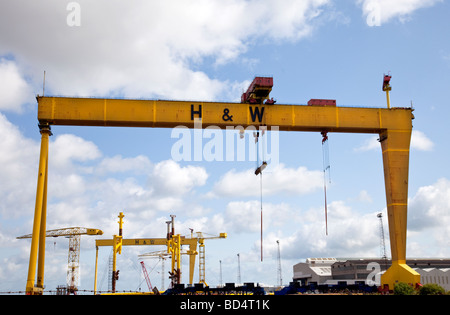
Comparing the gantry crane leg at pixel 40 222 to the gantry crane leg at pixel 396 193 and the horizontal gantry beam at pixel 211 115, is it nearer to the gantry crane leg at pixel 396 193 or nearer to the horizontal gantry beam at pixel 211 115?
the horizontal gantry beam at pixel 211 115

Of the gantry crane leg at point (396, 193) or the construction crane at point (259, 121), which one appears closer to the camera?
the construction crane at point (259, 121)

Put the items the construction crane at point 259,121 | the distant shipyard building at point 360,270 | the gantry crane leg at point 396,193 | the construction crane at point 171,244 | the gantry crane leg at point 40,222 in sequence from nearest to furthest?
1. the gantry crane leg at point 40,222
2. the construction crane at point 259,121
3. the gantry crane leg at point 396,193
4. the construction crane at point 171,244
5. the distant shipyard building at point 360,270

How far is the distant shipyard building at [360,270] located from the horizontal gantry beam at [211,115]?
30096mm

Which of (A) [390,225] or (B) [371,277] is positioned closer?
(A) [390,225]

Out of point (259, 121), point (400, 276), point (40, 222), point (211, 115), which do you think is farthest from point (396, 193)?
point (40, 222)

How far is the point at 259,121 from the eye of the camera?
→ 25969mm

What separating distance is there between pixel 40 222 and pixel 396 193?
65.8 feet

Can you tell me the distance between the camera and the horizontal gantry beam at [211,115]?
24641 mm

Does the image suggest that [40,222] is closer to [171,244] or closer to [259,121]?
[259,121]

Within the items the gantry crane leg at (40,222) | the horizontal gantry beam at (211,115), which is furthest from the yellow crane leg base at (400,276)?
the gantry crane leg at (40,222)

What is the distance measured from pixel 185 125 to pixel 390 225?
44.0ft
